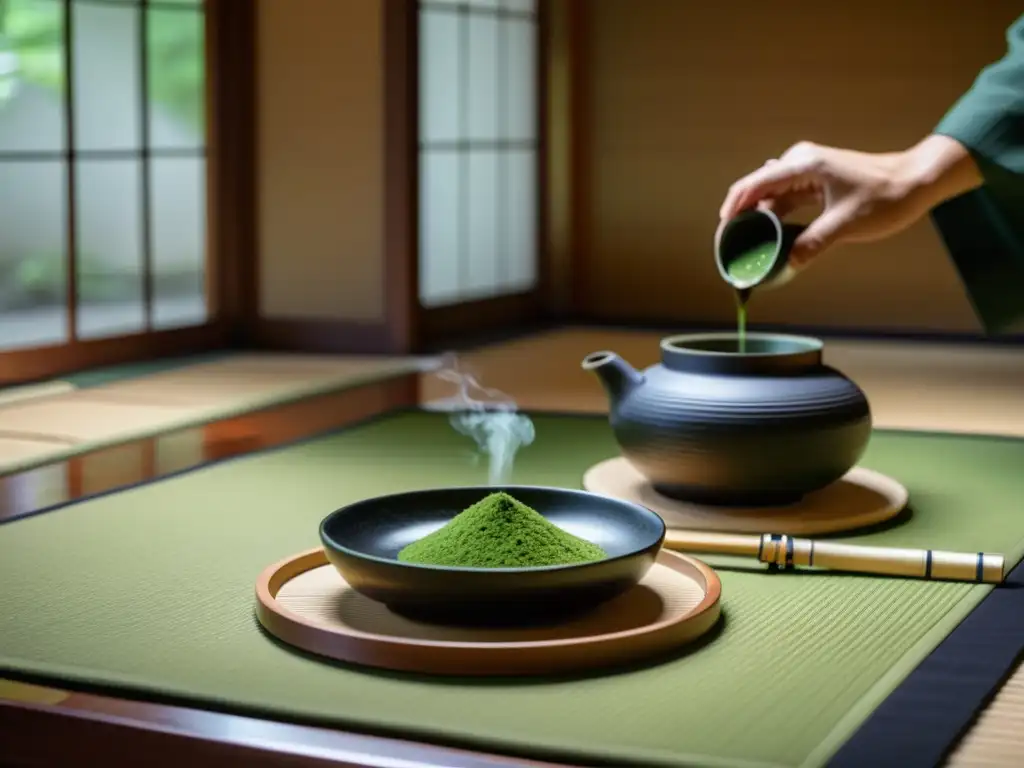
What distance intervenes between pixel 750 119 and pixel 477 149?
85 centimetres

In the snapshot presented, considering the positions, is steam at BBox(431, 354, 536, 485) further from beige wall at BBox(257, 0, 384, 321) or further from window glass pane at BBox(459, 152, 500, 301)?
window glass pane at BBox(459, 152, 500, 301)

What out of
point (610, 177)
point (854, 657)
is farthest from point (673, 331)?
point (854, 657)

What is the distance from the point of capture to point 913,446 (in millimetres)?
2898

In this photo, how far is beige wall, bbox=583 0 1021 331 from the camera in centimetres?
498

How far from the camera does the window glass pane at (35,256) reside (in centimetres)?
389

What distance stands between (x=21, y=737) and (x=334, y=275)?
307 cm

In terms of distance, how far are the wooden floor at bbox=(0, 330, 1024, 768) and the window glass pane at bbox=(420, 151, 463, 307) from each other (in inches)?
11.3

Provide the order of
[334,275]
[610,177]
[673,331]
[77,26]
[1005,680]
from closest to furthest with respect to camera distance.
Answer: [1005,680] → [77,26] → [334,275] → [673,331] → [610,177]

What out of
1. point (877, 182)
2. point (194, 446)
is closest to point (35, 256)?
point (194, 446)

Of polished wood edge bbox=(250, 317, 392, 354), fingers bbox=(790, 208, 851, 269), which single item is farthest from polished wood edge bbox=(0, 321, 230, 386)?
fingers bbox=(790, 208, 851, 269)

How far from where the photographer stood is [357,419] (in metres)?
3.17

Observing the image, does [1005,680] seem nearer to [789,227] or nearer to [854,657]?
[854,657]

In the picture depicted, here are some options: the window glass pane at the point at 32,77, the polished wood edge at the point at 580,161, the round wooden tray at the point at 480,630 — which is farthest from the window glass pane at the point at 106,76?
the round wooden tray at the point at 480,630

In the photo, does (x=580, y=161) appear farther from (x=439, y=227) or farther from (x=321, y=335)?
(x=321, y=335)
